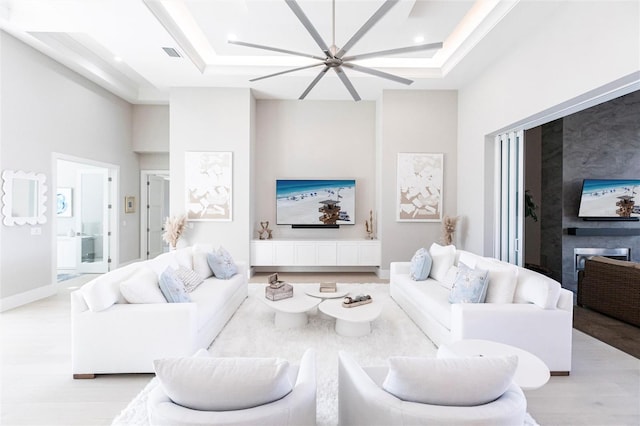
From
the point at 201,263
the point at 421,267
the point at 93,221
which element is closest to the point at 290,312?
the point at 201,263

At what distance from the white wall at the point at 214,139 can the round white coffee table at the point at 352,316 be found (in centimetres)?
323

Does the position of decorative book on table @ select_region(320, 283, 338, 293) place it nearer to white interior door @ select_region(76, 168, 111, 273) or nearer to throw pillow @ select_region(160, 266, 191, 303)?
throw pillow @ select_region(160, 266, 191, 303)

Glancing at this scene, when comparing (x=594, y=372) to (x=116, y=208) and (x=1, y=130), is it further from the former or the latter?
(x=116, y=208)

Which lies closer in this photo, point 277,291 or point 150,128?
point 277,291

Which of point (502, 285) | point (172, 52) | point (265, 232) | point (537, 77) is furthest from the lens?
point (265, 232)

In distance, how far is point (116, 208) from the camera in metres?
7.06

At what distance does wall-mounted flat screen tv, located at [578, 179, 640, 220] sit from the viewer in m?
5.43

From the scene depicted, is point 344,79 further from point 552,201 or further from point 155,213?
point 155,213

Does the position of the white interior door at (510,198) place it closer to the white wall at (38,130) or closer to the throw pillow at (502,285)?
the throw pillow at (502,285)

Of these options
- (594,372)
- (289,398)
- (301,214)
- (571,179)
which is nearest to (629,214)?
(571,179)

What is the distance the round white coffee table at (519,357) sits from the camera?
1732 mm

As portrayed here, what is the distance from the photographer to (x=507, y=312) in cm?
273

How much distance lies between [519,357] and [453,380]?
1.01 metres

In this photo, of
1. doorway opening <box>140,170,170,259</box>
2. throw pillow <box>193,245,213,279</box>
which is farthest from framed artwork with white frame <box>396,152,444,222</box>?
doorway opening <box>140,170,170,259</box>
